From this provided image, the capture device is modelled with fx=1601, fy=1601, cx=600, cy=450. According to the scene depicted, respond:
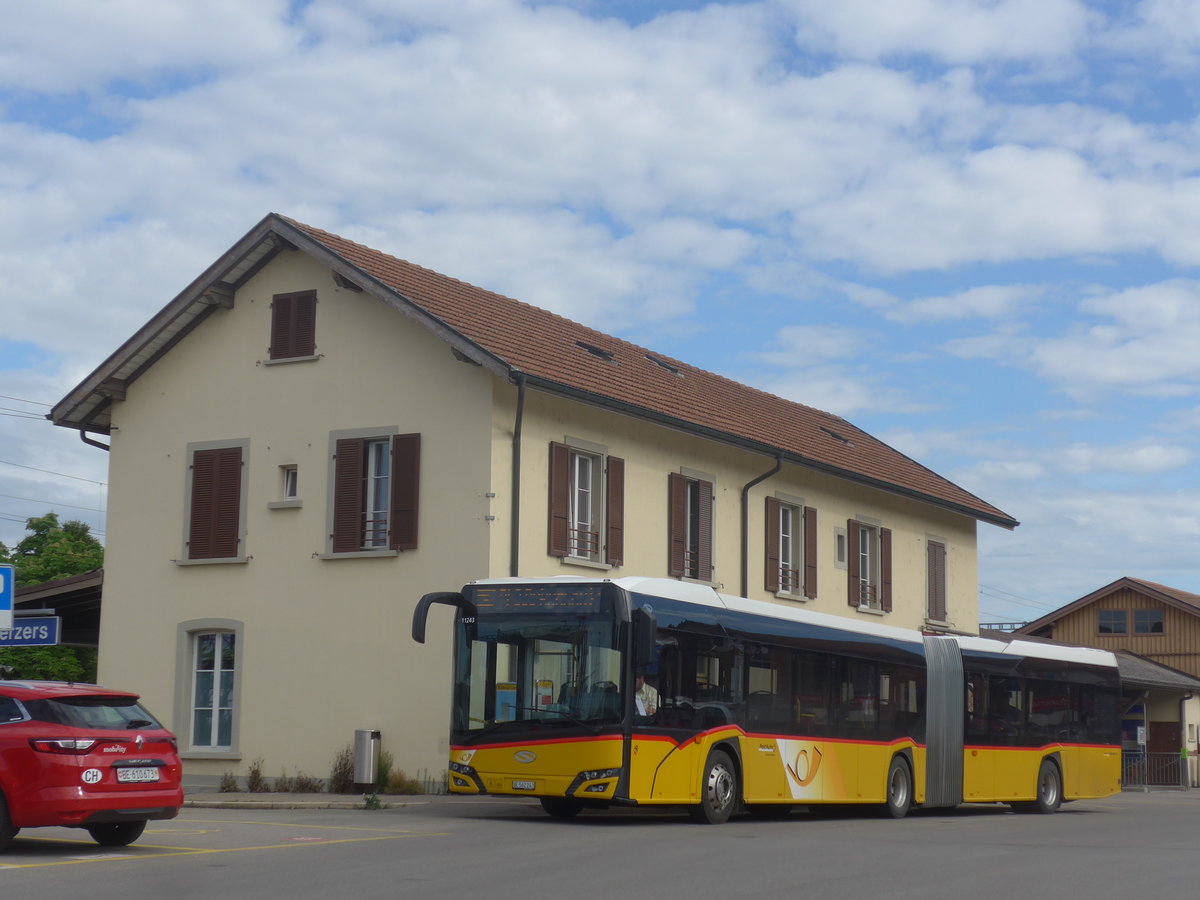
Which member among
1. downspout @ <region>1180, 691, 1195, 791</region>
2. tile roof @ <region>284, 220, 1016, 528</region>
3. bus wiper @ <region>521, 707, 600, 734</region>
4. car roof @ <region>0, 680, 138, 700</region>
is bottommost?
downspout @ <region>1180, 691, 1195, 791</region>

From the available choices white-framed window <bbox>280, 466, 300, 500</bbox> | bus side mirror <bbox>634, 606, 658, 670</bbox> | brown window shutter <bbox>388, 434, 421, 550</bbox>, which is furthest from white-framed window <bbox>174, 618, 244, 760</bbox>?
bus side mirror <bbox>634, 606, 658, 670</bbox>

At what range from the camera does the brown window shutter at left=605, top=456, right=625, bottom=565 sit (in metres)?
26.2

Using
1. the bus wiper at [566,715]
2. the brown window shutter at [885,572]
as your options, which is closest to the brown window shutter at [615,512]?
the bus wiper at [566,715]

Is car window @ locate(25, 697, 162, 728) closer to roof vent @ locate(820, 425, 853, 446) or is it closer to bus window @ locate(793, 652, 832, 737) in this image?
bus window @ locate(793, 652, 832, 737)

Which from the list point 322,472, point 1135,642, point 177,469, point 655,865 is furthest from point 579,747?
point 1135,642

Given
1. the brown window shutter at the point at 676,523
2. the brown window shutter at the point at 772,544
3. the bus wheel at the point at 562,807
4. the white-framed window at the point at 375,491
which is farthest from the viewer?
the brown window shutter at the point at 772,544

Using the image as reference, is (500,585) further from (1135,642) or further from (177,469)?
(1135,642)

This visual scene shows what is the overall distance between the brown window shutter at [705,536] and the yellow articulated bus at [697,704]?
5502 mm

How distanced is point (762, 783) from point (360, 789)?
7.18m

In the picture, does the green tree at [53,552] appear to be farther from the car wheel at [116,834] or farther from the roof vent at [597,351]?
the car wheel at [116,834]

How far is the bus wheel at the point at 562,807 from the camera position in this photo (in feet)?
64.1

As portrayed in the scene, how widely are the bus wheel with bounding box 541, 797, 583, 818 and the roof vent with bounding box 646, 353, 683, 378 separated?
577 inches

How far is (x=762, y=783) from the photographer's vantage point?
19703 millimetres

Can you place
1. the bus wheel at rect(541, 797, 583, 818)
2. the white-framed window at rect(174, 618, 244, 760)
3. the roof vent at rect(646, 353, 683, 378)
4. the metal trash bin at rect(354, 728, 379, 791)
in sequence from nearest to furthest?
the bus wheel at rect(541, 797, 583, 818) < the metal trash bin at rect(354, 728, 379, 791) < the white-framed window at rect(174, 618, 244, 760) < the roof vent at rect(646, 353, 683, 378)
